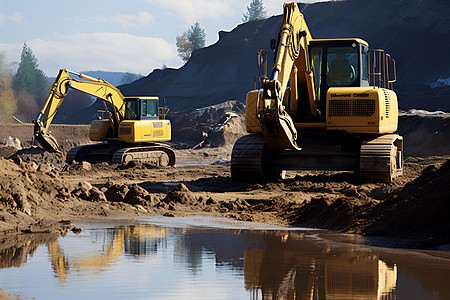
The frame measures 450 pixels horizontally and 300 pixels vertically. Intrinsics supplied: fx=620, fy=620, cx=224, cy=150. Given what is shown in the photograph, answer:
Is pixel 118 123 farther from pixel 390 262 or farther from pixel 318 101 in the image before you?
pixel 390 262

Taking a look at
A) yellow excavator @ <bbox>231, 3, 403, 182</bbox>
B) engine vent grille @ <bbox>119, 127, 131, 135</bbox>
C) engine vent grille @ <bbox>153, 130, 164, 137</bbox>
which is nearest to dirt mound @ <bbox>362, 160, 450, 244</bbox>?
yellow excavator @ <bbox>231, 3, 403, 182</bbox>

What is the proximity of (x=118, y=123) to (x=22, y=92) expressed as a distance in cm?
7593

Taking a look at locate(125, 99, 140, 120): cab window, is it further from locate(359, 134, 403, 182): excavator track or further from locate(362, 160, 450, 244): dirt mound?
locate(362, 160, 450, 244): dirt mound

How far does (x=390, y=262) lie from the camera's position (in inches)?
287

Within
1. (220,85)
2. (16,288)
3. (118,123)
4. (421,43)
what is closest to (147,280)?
(16,288)

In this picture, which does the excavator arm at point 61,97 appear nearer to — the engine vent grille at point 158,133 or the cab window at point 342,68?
the engine vent grille at point 158,133

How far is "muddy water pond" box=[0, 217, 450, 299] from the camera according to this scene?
229 inches

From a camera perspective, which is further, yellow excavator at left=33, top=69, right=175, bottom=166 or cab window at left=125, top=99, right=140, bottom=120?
cab window at left=125, top=99, right=140, bottom=120

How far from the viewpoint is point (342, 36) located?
63.7m

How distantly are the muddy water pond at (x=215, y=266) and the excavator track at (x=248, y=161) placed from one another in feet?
20.1

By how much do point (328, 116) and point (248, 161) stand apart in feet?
7.59

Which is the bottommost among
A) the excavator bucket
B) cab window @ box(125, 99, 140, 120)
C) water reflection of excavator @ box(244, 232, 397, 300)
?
water reflection of excavator @ box(244, 232, 397, 300)

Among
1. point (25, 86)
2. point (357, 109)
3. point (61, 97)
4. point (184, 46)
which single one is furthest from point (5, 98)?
point (357, 109)

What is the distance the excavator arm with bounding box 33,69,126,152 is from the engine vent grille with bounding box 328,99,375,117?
10817 millimetres
